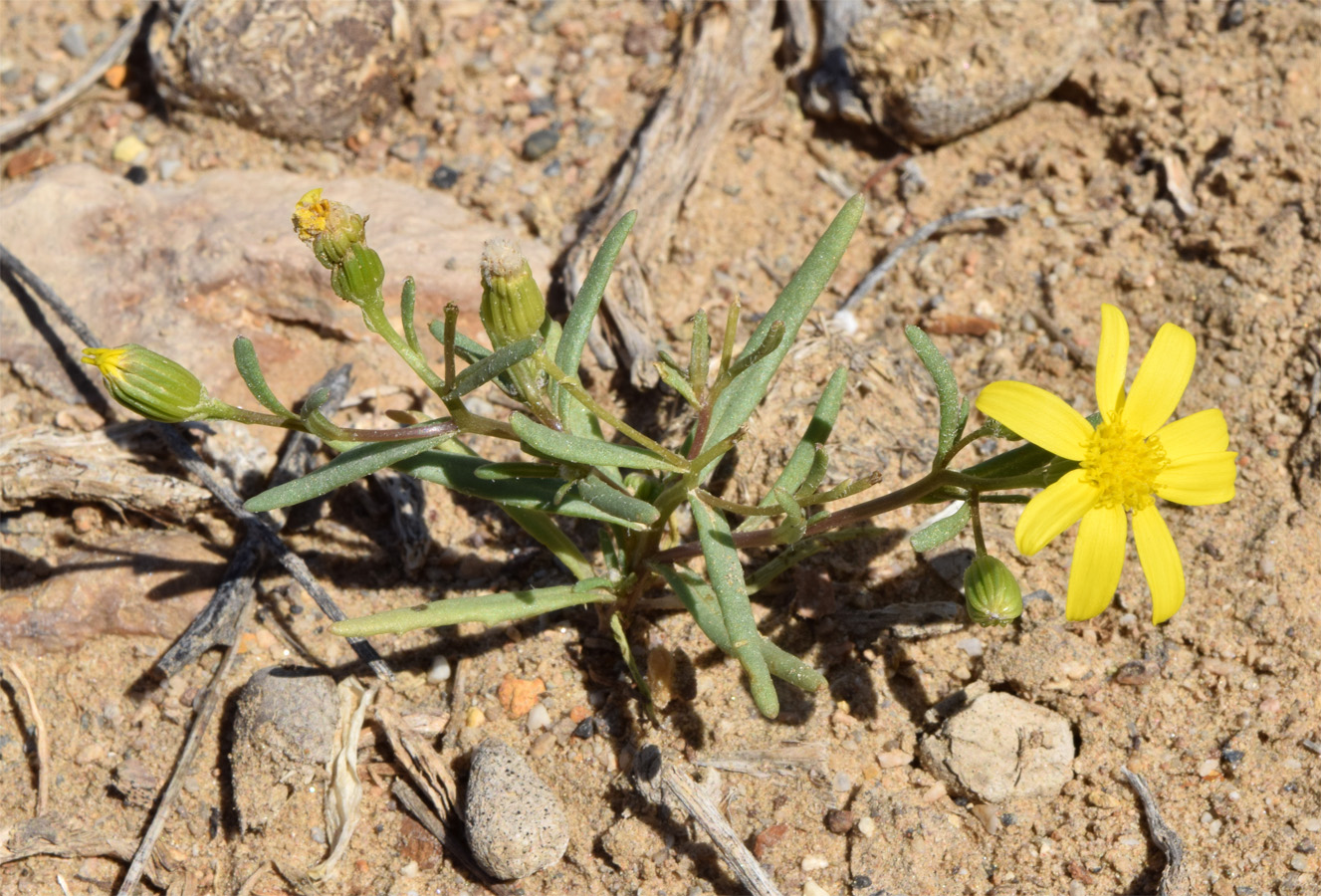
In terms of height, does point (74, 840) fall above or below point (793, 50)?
below

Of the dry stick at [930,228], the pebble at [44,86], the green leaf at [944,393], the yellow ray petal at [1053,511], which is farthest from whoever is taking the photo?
the pebble at [44,86]

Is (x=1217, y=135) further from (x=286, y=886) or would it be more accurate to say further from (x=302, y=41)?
(x=286, y=886)

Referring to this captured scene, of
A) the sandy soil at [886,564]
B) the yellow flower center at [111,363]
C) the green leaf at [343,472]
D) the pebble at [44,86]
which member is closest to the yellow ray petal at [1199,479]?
the sandy soil at [886,564]

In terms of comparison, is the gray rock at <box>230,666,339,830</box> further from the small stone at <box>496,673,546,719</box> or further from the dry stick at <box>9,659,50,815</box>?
the dry stick at <box>9,659,50,815</box>

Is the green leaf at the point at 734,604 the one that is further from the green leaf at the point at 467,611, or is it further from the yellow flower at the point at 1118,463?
the yellow flower at the point at 1118,463

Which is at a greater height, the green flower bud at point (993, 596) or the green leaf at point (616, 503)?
the green flower bud at point (993, 596)

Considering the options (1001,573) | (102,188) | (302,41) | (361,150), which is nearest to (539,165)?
(361,150)
